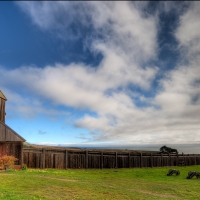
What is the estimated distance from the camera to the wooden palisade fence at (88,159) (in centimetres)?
2498

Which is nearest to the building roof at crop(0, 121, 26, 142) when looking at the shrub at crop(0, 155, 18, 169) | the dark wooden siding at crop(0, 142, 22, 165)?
the dark wooden siding at crop(0, 142, 22, 165)

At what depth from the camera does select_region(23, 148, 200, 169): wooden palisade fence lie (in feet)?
82.0

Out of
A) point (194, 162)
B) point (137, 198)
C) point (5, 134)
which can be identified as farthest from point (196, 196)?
point (194, 162)

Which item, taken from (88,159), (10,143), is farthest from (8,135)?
(88,159)

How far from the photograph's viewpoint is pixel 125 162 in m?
30.3

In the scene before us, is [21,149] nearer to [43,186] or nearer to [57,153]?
[57,153]

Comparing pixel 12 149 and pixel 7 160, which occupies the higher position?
pixel 12 149

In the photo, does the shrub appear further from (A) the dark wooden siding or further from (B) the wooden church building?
(A) the dark wooden siding

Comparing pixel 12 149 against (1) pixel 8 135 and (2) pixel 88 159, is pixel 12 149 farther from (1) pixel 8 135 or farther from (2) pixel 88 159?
(2) pixel 88 159

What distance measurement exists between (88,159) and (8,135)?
892cm

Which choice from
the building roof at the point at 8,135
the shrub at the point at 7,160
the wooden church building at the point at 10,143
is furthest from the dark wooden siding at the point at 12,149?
the shrub at the point at 7,160

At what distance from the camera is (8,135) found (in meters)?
24.2

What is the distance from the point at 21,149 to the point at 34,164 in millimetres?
2050

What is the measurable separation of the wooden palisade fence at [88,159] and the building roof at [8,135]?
4.68 ft
